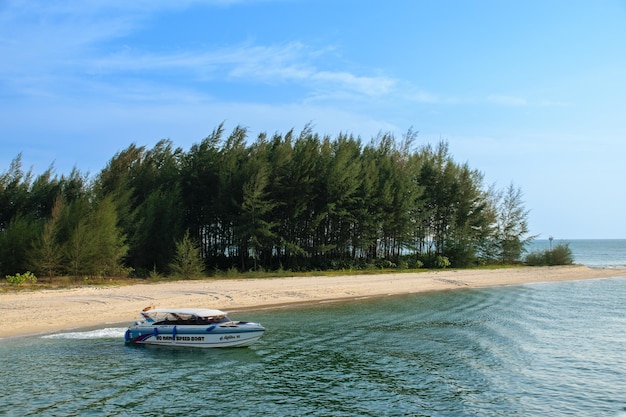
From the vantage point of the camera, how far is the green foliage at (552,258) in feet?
184

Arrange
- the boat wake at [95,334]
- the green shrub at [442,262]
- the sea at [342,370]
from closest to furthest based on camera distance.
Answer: the sea at [342,370]
the boat wake at [95,334]
the green shrub at [442,262]

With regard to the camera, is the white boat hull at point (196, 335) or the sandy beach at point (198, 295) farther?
the sandy beach at point (198, 295)

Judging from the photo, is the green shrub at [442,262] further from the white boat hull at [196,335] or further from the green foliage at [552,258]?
the white boat hull at [196,335]

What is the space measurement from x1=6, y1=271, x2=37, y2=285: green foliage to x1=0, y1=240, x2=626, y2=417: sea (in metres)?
9.75

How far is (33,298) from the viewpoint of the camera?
2489 centimetres

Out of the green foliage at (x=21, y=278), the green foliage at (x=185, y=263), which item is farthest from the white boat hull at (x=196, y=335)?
the green foliage at (x=185, y=263)

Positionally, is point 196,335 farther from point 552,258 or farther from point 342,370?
point 552,258

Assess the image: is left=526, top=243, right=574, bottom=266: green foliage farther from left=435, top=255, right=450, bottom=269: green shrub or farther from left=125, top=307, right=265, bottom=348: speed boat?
left=125, top=307, right=265, bottom=348: speed boat

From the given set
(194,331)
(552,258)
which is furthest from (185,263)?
(552,258)

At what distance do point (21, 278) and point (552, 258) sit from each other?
160 ft

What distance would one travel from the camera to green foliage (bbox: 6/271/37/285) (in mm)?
28578

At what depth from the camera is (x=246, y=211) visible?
38.8 metres

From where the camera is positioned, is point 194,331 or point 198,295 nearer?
point 194,331

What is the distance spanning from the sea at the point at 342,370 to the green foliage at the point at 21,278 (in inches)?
384
